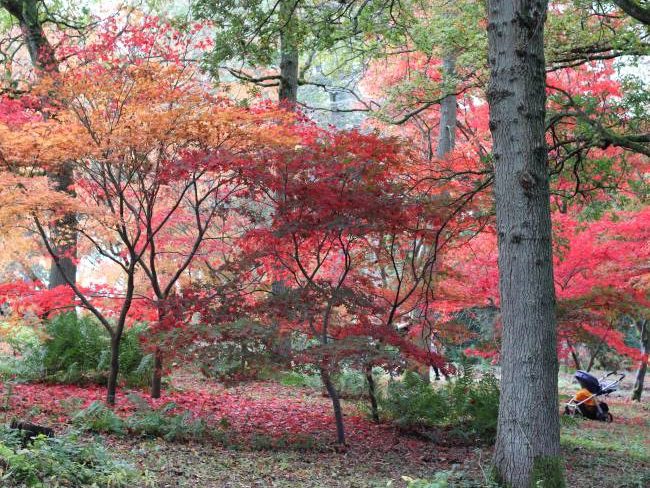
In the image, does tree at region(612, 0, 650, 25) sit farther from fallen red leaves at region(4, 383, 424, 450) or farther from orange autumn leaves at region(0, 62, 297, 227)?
fallen red leaves at region(4, 383, 424, 450)

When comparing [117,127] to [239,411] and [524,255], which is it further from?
[524,255]

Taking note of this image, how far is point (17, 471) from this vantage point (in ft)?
13.6

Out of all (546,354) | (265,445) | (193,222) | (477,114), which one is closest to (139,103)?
(265,445)

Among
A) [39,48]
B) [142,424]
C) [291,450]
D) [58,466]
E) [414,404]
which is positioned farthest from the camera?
[39,48]

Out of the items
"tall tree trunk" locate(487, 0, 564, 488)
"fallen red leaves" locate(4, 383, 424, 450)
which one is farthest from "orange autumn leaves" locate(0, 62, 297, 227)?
"tall tree trunk" locate(487, 0, 564, 488)

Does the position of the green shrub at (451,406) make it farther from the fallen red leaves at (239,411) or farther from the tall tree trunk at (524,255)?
the tall tree trunk at (524,255)

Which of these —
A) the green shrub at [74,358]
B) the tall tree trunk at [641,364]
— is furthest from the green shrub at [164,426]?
the tall tree trunk at [641,364]

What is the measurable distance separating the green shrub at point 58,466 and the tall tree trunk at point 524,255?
9.62 feet

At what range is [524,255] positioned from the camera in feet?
17.9

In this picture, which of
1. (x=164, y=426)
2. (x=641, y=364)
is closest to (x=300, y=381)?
(x=164, y=426)

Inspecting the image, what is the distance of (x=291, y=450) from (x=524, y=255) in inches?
134

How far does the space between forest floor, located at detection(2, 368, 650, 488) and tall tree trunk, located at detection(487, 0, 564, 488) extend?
46 cm

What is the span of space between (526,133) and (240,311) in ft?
12.2

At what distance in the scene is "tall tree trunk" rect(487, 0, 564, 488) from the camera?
5.40 m
